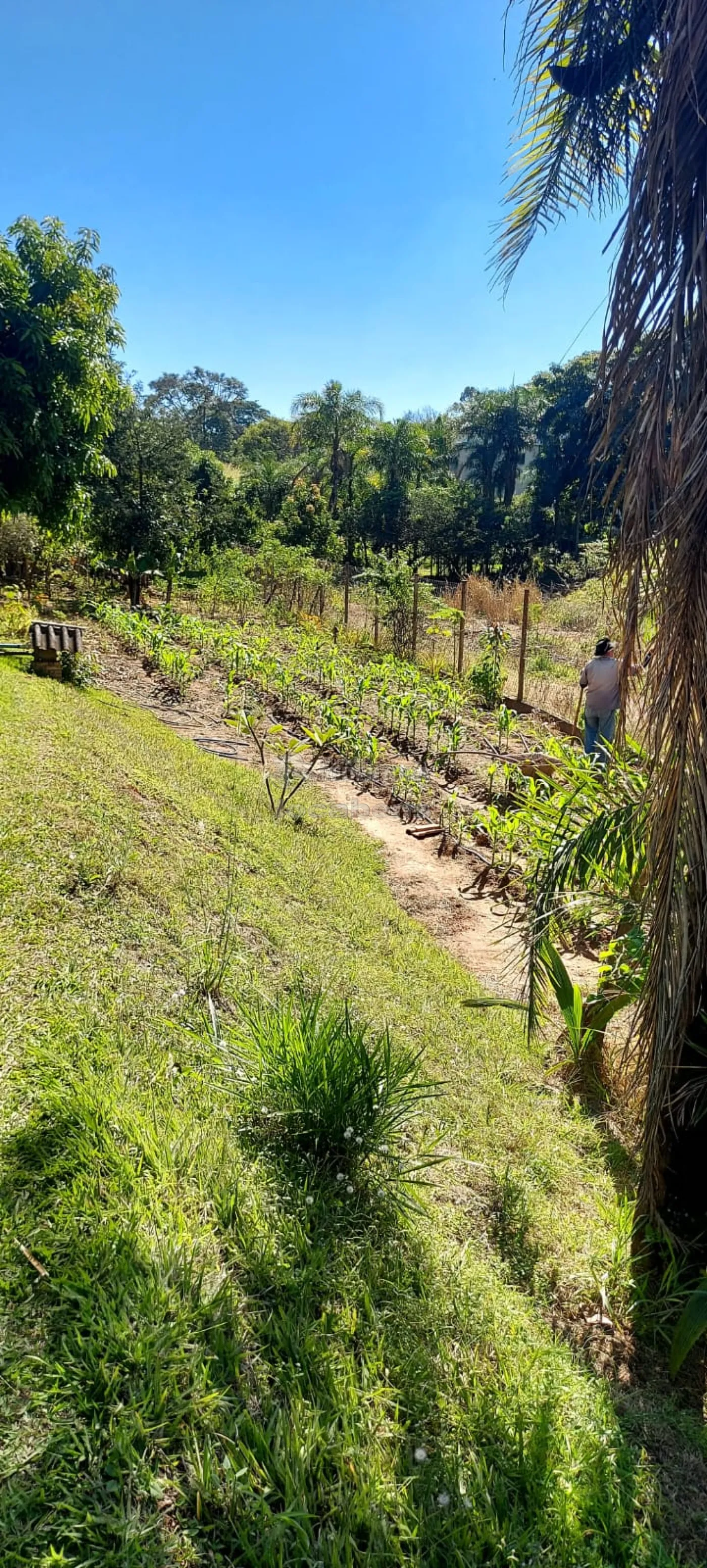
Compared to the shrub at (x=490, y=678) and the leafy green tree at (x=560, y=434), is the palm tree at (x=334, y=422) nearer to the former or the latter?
the leafy green tree at (x=560, y=434)

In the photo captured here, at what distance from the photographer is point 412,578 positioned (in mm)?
15570

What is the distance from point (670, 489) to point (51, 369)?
298 inches

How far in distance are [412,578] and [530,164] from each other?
13.9m

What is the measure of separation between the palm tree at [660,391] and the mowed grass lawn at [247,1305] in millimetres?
721

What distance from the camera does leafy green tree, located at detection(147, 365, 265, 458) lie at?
1811 inches

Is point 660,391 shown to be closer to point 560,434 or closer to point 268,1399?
point 268,1399

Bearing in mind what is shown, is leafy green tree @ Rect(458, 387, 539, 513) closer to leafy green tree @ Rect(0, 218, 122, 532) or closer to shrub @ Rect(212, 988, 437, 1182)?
leafy green tree @ Rect(0, 218, 122, 532)

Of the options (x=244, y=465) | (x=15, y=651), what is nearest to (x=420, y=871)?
(x=15, y=651)

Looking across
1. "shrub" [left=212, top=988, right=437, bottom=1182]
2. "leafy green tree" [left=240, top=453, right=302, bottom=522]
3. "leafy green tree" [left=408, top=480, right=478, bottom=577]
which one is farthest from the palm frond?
"leafy green tree" [left=240, top=453, right=302, bottom=522]

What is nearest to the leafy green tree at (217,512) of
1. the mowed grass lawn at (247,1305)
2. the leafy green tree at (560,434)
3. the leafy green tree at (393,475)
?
the leafy green tree at (393,475)

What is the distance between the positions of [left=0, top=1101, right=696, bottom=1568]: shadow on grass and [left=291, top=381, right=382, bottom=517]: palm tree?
3022 cm

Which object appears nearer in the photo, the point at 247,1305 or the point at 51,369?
the point at 247,1305

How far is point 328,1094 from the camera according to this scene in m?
2.17

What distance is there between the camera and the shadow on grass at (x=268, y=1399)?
3.94 ft
